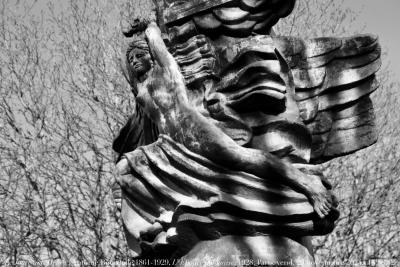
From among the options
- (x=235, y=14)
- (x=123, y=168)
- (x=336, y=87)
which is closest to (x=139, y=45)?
(x=235, y=14)

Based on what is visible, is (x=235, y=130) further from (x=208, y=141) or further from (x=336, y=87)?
Answer: (x=336, y=87)

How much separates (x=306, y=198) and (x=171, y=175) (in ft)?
2.31

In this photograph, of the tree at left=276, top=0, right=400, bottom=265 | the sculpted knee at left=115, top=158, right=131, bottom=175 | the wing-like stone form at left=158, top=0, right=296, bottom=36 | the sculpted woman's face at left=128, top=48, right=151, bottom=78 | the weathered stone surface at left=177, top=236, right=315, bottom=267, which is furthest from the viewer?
the tree at left=276, top=0, right=400, bottom=265

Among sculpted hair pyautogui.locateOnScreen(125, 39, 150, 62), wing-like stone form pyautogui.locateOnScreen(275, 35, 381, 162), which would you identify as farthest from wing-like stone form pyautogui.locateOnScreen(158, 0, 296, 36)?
sculpted hair pyautogui.locateOnScreen(125, 39, 150, 62)

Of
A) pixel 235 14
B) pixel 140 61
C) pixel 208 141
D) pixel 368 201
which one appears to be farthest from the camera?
pixel 368 201

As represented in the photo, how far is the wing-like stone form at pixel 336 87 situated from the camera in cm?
388

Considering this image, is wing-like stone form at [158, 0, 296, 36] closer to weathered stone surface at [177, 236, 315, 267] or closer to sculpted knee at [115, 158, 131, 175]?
sculpted knee at [115, 158, 131, 175]

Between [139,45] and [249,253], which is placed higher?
[139,45]

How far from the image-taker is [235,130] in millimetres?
3584

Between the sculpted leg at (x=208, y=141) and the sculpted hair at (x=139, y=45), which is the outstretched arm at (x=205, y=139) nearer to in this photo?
the sculpted leg at (x=208, y=141)

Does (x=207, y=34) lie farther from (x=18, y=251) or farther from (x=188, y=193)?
(x=18, y=251)

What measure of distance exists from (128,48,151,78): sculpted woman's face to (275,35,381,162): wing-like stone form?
0.78 meters

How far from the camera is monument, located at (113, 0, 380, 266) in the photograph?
327 cm

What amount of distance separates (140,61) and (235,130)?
841 mm
